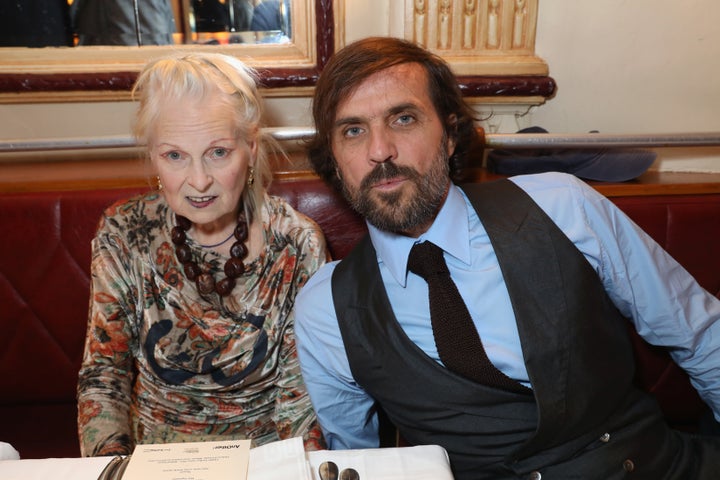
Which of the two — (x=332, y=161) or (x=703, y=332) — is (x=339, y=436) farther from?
(x=703, y=332)

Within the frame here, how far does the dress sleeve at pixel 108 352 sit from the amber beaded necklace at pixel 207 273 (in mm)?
144

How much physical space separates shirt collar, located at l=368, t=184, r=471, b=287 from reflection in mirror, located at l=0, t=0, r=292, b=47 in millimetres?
1364

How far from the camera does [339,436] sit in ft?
4.98

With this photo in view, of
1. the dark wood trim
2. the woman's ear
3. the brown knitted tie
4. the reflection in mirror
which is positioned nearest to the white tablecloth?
the brown knitted tie

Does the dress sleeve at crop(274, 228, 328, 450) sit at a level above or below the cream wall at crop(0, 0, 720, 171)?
below

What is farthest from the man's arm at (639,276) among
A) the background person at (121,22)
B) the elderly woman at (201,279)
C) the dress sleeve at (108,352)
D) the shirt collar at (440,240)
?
the background person at (121,22)

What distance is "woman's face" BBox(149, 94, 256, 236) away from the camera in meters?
1.47

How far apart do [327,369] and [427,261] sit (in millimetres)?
372

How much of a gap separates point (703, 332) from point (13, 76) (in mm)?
2571

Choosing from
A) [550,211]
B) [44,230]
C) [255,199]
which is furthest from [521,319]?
[44,230]

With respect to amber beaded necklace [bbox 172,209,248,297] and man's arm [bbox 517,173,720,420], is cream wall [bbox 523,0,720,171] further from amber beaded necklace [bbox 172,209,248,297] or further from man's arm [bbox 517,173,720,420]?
amber beaded necklace [bbox 172,209,248,297]

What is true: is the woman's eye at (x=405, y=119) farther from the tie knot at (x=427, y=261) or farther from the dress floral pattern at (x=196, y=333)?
the dress floral pattern at (x=196, y=333)

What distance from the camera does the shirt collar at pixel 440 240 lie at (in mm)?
1392

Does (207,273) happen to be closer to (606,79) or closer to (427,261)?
(427,261)
